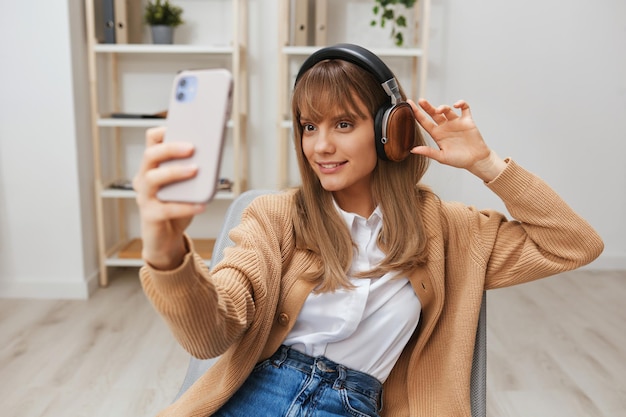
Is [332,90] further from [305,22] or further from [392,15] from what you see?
[392,15]

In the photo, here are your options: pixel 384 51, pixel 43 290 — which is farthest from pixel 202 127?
pixel 43 290

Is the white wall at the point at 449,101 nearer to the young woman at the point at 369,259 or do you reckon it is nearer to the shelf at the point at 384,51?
the shelf at the point at 384,51

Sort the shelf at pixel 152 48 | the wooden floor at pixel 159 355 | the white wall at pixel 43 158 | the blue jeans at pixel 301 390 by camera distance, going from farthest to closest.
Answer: the shelf at pixel 152 48 < the white wall at pixel 43 158 < the wooden floor at pixel 159 355 < the blue jeans at pixel 301 390

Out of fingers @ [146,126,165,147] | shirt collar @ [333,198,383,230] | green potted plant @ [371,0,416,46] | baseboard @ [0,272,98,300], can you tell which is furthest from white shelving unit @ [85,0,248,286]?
fingers @ [146,126,165,147]

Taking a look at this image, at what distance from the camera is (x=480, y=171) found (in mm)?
1091

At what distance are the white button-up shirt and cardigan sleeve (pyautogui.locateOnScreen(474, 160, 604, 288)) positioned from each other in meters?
0.18

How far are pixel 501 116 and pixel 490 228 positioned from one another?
2.46m

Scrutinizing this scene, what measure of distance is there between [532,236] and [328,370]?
1.43 feet

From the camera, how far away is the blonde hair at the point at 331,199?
1.07 metres

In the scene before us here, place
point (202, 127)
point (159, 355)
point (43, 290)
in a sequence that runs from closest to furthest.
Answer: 1. point (202, 127)
2. point (159, 355)
3. point (43, 290)

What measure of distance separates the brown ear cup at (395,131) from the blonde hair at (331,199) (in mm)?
46

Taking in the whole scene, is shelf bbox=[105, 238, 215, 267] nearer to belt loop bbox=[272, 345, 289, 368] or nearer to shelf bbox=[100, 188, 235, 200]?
shelf bbox=[100, 188, 235, 200]

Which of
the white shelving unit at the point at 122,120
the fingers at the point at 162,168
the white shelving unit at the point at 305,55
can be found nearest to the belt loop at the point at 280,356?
the fingers at the point at 162,168

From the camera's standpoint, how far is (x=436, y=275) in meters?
1.12
